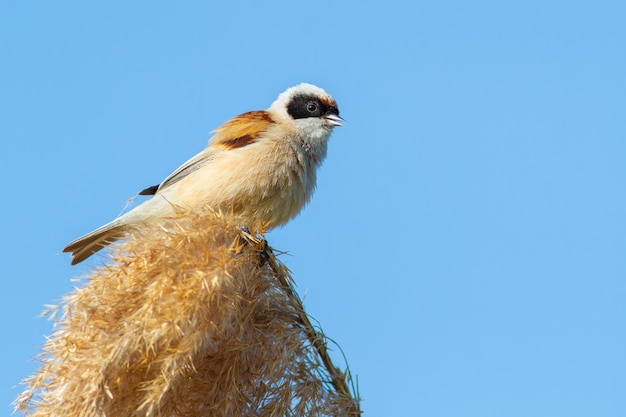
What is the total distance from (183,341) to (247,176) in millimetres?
2627

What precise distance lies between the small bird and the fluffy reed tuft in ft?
6.33

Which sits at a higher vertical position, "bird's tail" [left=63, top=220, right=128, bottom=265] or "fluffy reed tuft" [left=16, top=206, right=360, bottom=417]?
"bird's tail" [left=63, top=220, right=128, bottom=265]

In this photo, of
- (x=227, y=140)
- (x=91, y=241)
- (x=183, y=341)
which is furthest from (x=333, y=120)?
(x=183, y=341)

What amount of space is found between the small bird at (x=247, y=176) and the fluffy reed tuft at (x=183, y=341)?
6.33 feet

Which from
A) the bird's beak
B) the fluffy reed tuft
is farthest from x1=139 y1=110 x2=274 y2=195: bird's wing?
the fluffy reed tuft

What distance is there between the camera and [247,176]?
499cm

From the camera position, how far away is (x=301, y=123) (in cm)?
563

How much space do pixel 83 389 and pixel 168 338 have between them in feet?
0.98

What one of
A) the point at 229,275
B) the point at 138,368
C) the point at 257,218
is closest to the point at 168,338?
the point at 138,368

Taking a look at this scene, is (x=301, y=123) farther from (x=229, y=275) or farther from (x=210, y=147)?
(x=229, y=275)

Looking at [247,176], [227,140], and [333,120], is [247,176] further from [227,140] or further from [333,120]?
[333,120]

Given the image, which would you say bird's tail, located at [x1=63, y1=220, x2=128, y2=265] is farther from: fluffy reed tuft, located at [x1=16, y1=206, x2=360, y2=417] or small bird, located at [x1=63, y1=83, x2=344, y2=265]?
fluffy reed tuft, located at [x1=16, y1=206, x2=360, y2=417]

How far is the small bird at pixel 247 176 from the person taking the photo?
5.00 meters

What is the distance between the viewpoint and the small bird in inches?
197
